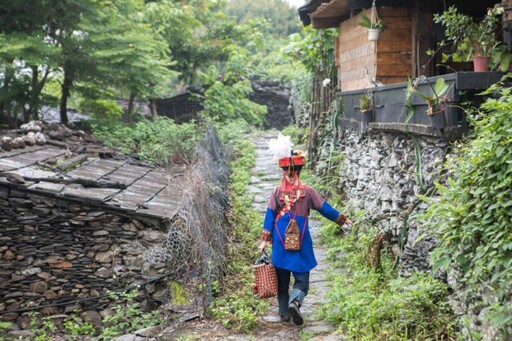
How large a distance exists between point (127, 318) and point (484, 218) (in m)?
5.58

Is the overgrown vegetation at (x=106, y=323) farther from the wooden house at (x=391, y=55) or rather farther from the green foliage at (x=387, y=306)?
the wooden house at (x=391, y=55)

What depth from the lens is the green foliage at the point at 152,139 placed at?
1424cm

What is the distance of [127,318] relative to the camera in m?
8.45

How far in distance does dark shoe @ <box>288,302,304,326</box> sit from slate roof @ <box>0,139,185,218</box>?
3113mm

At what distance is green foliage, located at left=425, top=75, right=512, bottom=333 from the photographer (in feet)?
13.2

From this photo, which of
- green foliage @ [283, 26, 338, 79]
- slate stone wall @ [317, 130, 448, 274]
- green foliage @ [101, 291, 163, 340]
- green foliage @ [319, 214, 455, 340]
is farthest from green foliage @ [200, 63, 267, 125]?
green foliage @ [319, 214, 455, 340]

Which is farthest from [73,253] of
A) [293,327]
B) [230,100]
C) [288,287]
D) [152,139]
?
[230,100]

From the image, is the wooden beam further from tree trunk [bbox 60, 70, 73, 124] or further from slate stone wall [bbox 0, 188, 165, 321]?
tree trunk [bbox 60, 70, 73, 124]

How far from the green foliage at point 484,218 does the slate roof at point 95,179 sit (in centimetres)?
474

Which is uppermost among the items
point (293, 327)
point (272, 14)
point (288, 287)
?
point (272, 14)

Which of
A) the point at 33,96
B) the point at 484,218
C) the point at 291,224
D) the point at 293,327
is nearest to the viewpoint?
the point at 484,218

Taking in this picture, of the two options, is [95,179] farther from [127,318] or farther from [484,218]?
[484,218]

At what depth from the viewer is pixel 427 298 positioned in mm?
5340

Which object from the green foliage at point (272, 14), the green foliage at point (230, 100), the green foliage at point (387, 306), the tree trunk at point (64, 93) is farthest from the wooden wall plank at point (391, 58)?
the green foliage at point (272, 14)
